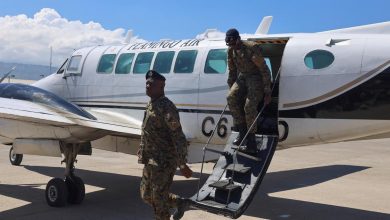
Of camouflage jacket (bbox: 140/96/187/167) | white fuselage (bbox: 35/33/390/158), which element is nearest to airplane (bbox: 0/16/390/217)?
white fuselage (bbox: 35/33/390/158)

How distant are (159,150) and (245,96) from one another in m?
2.42

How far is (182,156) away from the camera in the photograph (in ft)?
19.4

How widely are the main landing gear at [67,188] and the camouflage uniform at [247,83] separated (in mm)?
3659

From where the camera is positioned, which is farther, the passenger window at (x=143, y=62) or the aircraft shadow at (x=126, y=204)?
the passenger window at (x=143, y=62)

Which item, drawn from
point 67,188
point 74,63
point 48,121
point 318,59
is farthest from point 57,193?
point 318,59

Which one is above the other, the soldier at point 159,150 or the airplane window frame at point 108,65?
the airplane window frame at point 108,65

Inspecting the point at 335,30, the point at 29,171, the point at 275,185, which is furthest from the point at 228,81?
the point at 29,171

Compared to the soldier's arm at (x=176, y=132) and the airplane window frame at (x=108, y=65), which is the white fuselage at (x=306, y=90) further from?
the soldier's arm at (x=176, y=132)

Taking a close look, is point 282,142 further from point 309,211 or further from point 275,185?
point 275,185

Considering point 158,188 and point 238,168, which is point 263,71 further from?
point 158,188

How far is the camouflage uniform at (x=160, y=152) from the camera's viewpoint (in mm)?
5980

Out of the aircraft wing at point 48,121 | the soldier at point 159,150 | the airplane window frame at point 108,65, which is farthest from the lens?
the airplane window frame at point 108,65

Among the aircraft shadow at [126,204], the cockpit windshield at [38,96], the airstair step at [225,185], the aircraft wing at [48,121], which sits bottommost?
the aircraft shadow at [126,204]

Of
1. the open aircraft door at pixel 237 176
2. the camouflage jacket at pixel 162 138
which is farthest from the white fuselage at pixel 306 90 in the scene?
the camouflage jacket at pixel 162 138
